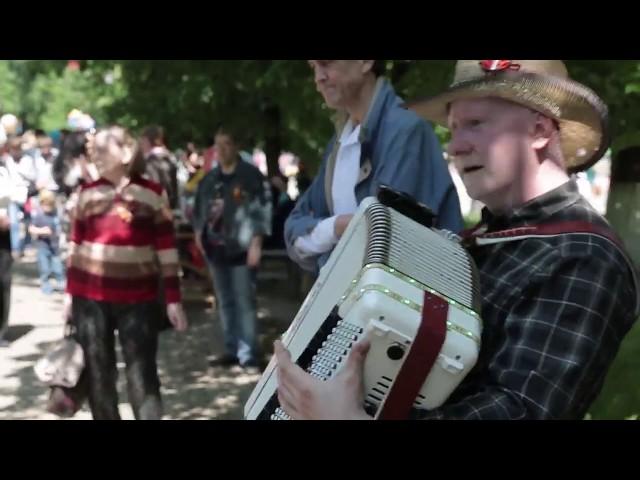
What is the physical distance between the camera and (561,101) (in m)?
1.84

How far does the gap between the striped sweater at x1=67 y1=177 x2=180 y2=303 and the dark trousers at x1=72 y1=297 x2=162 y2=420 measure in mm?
85

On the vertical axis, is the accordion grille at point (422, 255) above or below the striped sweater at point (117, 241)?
above

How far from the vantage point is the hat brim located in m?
1.79

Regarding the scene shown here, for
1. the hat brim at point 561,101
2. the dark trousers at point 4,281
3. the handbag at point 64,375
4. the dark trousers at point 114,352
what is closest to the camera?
the hat brim at point 561,101

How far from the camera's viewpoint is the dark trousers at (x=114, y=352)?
14.9 ft

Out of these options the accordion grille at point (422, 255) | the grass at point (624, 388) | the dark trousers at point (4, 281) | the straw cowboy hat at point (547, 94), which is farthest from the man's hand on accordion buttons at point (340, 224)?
the dark trousers at point (4, 281)

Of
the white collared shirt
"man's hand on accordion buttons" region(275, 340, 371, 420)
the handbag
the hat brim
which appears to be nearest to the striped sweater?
the handbag

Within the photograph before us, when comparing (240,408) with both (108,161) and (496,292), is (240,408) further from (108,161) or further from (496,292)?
(496,292)

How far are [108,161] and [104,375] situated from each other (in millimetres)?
1132

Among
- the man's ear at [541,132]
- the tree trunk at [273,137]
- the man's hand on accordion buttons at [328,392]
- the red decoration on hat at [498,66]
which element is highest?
the red decoration on hat at [498,66]

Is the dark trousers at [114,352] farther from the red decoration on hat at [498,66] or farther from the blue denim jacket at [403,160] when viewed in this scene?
the red decoration on hat at [498,66]

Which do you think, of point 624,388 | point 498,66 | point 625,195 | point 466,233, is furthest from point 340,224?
point 625,195
